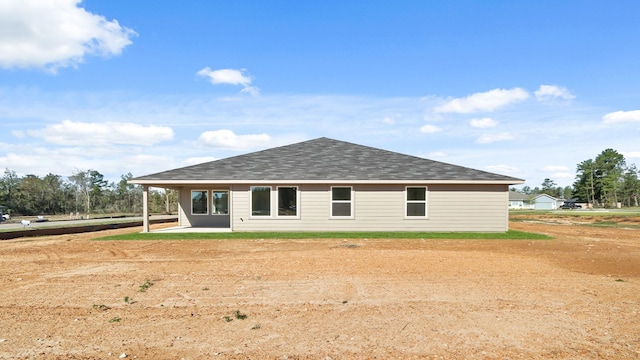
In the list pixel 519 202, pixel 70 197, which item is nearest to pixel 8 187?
pixel 70 197

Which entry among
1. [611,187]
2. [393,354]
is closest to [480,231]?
[393,354]

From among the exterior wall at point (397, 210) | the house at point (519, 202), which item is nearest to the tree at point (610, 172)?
the house at point (519, 202)

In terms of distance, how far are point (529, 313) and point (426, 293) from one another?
1.57 meters

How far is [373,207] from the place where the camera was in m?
17.5

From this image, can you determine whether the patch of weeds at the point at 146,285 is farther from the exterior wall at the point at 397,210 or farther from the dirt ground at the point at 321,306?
the exterior wall at the point at 397,210

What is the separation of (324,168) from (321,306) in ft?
41.8

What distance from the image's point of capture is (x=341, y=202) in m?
17.6

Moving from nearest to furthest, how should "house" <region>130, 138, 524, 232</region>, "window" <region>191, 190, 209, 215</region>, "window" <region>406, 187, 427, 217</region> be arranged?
"house" <region>130, 138, 524, 232</region>, "window" <region>406, 187, 427, 217</region>, "window" <region>191, 190, 209, 215</region>

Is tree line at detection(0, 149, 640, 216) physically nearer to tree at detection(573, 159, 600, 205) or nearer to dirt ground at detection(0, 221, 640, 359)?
tree at detection(573, 159, 600, 205)

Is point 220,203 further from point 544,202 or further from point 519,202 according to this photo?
point 544,202

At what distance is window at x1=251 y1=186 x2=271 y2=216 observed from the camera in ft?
57.8

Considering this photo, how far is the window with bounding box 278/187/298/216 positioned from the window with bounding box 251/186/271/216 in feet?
1.61

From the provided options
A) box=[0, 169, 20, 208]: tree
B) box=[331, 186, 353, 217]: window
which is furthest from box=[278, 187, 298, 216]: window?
box=[0, 169, 20, 208]: tree

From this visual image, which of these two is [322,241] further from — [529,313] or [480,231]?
[529,313]
